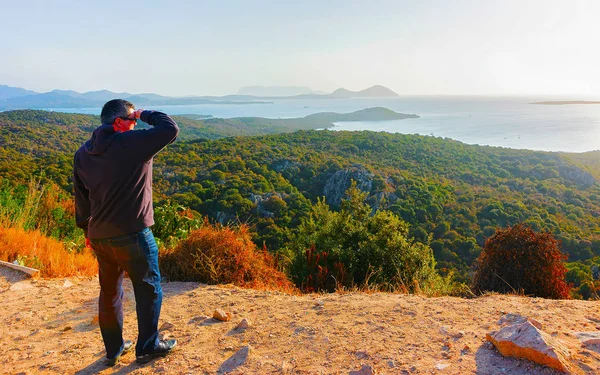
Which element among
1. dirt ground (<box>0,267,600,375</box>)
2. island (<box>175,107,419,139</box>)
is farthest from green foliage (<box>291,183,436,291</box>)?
island (<box>175,107,419,139</box>)

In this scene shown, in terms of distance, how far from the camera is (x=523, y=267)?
199 inches

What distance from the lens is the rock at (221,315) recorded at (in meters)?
3.23

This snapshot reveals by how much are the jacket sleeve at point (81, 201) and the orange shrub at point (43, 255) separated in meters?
2.54

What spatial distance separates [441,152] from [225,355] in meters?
58.4

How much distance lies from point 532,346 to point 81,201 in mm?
3094

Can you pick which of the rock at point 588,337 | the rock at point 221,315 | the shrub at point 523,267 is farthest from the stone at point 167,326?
the shrub at point 523,267

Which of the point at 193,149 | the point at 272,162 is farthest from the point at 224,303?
the point at 193,149

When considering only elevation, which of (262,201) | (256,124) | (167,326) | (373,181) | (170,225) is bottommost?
(262,201)

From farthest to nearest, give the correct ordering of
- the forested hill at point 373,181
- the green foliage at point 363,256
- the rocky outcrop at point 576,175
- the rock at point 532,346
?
the rocky outcrop at point 576,175 → the forested hill at point 373,181 → the green foliage at point 363,256 → the rock at point 532,346

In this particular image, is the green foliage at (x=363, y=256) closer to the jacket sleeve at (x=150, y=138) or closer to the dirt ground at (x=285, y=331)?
the dirt ground at (x=285, y=331)

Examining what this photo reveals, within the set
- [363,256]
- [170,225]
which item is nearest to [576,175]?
[363,256]

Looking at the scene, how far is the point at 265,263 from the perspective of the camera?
199 inches

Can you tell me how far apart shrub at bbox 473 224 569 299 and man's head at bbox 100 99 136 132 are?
490 cm

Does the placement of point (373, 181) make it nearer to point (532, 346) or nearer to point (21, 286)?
point (21, 286)
